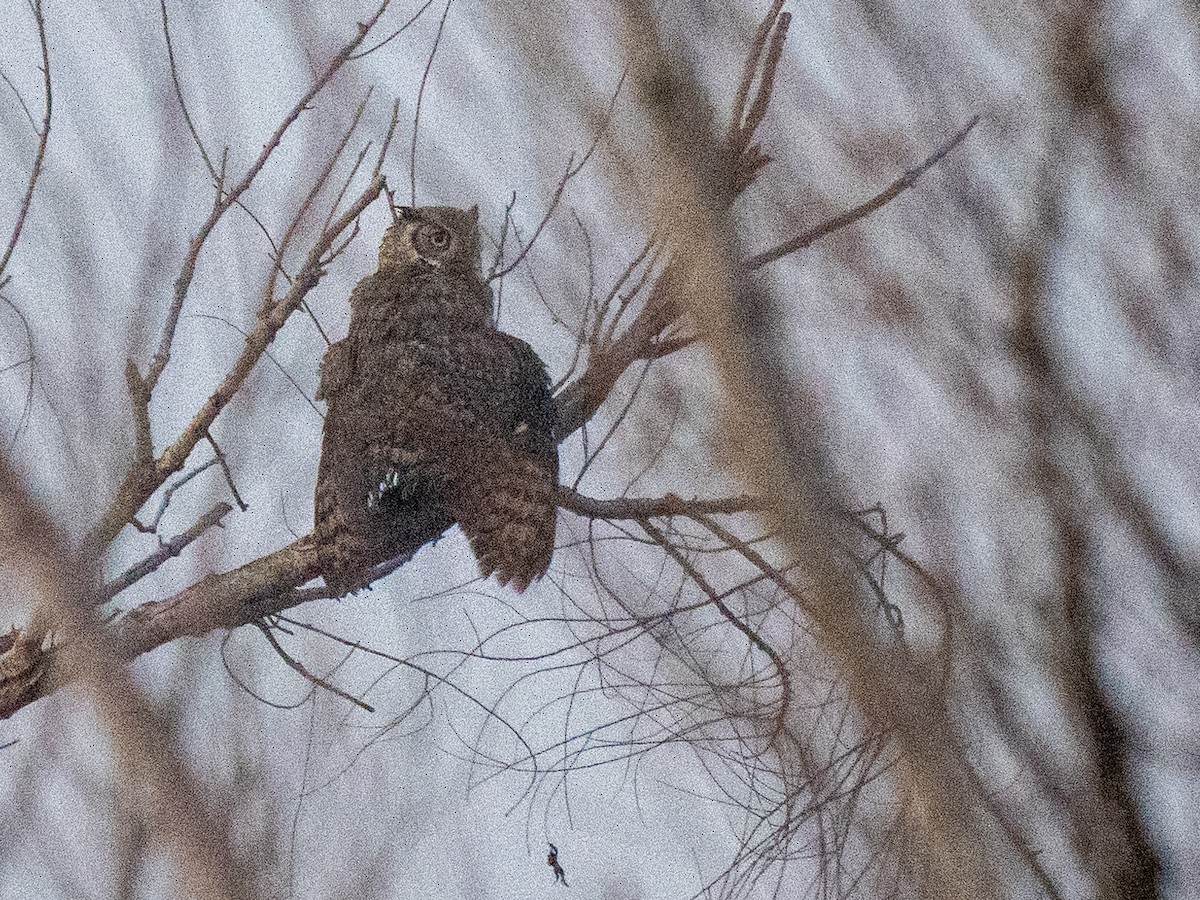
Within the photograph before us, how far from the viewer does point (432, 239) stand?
5012 millimetres

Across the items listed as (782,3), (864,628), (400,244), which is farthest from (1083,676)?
Result: (400,244)

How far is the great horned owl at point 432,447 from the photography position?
3982mm

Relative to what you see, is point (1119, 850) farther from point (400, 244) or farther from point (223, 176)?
point (400, 244)

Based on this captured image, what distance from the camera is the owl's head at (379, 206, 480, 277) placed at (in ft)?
16.3

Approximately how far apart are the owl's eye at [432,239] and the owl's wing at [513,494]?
0.99 metres

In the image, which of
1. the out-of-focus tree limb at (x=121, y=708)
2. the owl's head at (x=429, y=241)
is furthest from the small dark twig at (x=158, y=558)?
the out-of-focus tree limb at (x=121, y=708)

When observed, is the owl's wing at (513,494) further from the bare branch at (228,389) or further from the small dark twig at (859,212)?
the small dark twig at (859,212)

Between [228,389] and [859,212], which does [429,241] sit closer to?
[228,389]

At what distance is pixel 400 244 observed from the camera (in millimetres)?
5012

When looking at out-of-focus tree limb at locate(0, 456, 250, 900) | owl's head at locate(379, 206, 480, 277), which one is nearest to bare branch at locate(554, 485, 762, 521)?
owl's head at locate(379, 206, 480, 277)

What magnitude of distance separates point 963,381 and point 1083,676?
0.56 metres

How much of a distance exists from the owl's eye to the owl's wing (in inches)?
39.1

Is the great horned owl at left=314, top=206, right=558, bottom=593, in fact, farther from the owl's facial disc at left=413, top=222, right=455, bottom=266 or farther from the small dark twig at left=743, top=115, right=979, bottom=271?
the small dark twig at left=743, top=115, right=979, bottom=271

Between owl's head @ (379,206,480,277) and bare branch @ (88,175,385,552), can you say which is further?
owl's head @ (379,206,480,277)
